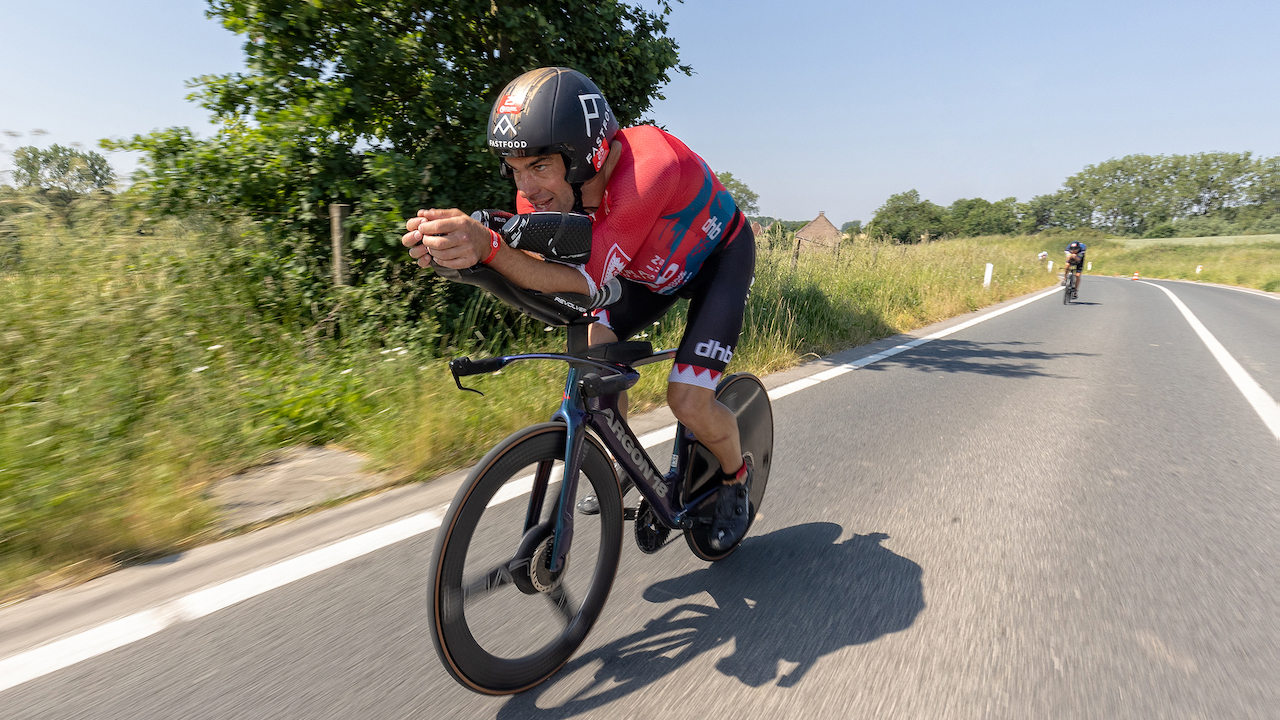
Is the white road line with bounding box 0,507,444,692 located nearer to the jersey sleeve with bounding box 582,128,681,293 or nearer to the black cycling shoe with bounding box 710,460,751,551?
the black cycling shoe with bounding box 710,460,751,551

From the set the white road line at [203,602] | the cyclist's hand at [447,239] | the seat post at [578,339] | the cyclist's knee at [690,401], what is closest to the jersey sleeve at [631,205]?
the seat post at [578,339]

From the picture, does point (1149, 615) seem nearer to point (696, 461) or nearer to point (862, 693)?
point (862, 693)

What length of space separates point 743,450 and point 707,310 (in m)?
0.81

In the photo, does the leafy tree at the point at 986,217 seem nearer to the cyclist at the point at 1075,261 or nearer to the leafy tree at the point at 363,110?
the cyclist at the point at 1075,261

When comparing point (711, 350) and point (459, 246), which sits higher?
point (459, 246)

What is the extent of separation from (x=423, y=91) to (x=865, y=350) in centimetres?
577

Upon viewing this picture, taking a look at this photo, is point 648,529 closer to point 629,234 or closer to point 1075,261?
point 629,234

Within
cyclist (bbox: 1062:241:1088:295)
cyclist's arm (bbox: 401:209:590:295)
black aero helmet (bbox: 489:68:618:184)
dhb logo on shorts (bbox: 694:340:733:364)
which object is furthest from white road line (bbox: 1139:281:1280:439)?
cyclist (bbox: 1062:241:1088:295)

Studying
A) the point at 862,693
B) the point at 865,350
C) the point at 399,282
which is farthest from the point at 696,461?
the point at 865,350

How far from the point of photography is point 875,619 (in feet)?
7.65

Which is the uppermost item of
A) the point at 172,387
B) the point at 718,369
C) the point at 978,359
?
the point at 718,369

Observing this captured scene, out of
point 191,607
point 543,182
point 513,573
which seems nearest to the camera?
point 513,573

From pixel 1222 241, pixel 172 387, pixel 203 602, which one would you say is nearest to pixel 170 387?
pixel 172 387

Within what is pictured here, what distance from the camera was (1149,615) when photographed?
94.0 inches
